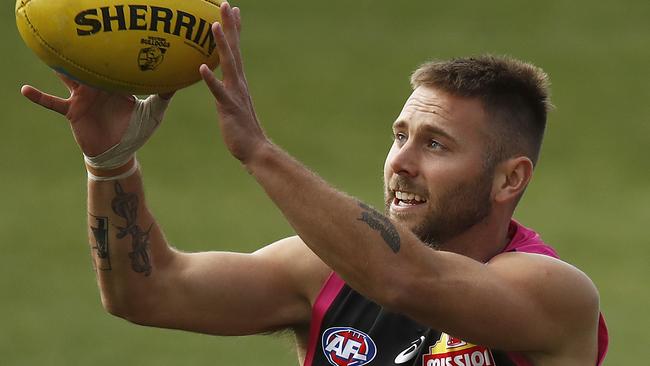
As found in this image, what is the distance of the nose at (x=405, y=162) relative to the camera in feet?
18.3

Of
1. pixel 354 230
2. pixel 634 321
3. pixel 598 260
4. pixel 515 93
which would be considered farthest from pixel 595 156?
pixel 354 230

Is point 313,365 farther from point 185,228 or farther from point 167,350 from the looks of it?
point 185,228

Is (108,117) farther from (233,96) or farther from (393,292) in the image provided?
(393,292)

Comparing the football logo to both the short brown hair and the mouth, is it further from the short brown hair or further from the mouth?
the short brown hair

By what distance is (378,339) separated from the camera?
5.67 metres

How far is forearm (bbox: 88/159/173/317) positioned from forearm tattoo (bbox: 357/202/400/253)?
116cm

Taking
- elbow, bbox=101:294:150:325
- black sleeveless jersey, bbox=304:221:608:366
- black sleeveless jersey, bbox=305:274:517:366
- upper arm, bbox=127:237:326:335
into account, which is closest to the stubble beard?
black sleeveless jersey, bbox=304:221:608:366

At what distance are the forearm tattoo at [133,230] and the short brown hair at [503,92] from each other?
135 centimetres

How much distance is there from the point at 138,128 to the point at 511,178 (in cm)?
163

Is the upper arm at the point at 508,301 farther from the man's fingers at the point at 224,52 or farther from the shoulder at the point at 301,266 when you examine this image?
the man's fingers at the point at 224,52

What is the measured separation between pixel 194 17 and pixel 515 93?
158 cm

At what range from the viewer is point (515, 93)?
5887 mm

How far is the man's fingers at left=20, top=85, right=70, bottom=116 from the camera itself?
17.5 feet

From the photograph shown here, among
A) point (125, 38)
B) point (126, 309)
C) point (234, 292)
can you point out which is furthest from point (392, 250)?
point (126, 309)
